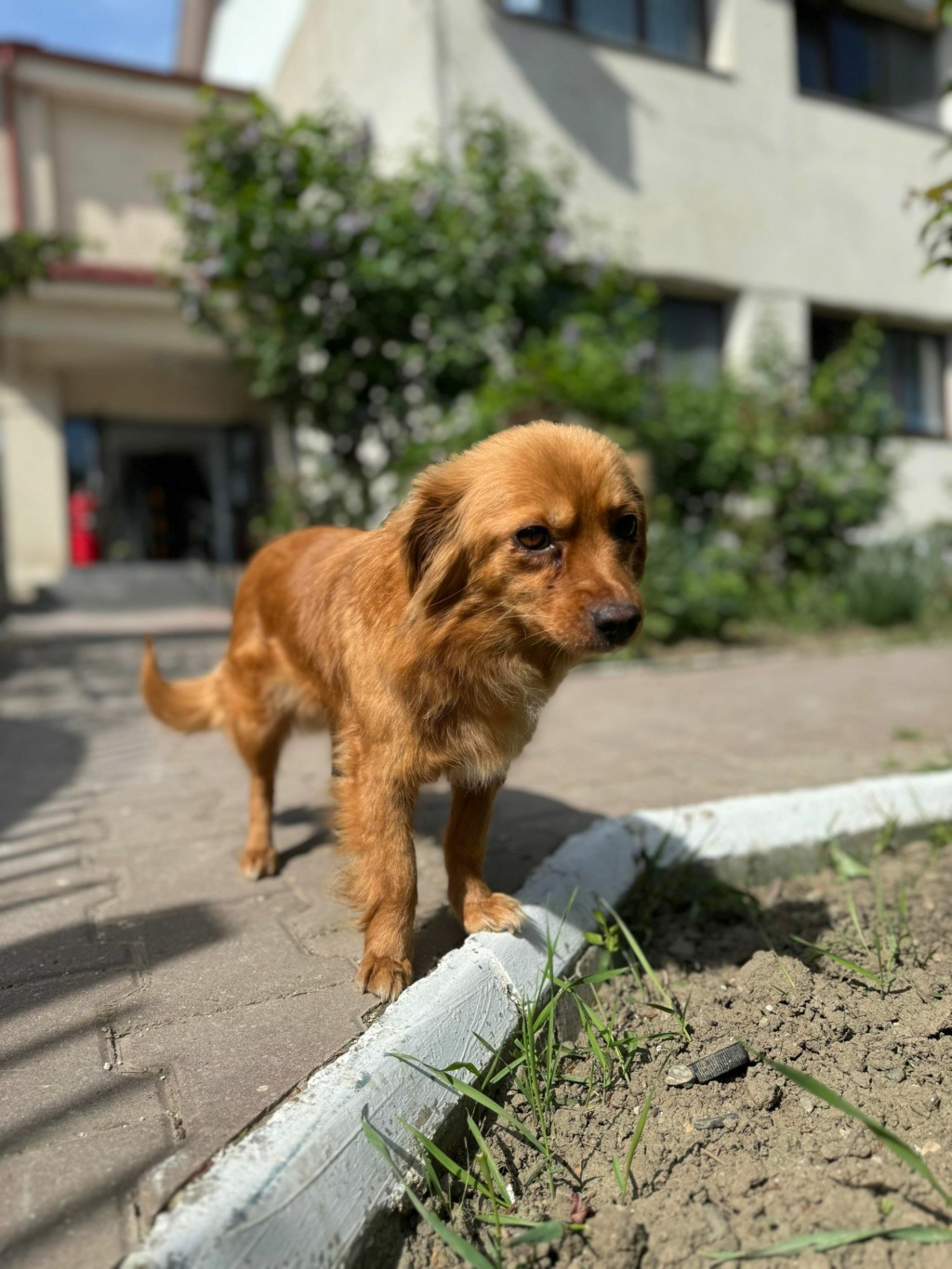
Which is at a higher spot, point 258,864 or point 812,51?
point 812,51

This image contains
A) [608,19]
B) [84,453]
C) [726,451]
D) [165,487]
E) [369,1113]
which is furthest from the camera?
[165,487]

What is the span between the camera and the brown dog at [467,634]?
1.99 m

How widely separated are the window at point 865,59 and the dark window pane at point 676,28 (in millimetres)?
1915

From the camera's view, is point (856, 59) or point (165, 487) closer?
point (856, 59)

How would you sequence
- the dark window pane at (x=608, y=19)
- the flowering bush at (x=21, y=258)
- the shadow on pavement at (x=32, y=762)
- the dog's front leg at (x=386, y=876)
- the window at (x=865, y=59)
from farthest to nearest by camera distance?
the window at (x=865, y=59) < the dark window pane at (x=608, y=19) < the flowering bush at (x=21, y=258) < the shadow on pavement at (x=32, y=762) < the dog's front leg at (x=386, y=876)

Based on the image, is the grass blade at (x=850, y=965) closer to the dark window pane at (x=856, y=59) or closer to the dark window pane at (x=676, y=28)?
the dark window pane at (x=676, y=28)

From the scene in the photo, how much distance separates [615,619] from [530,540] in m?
0.28

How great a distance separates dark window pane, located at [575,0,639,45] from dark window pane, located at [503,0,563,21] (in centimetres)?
26

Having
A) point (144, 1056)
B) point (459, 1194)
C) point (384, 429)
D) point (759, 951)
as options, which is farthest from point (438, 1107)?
point (384, 429)

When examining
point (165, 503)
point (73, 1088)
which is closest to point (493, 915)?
point (73, 1088)

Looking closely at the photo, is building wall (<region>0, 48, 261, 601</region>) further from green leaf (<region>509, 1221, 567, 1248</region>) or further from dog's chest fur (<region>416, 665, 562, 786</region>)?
green leaf (<region>509, 1221, 567, 1248</region>)

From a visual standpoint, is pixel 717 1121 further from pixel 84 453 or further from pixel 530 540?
pixel 84 453

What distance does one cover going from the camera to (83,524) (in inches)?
604

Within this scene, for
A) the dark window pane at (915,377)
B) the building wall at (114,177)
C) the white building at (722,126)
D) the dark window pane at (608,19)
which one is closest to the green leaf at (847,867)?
the white building at (722,126)
